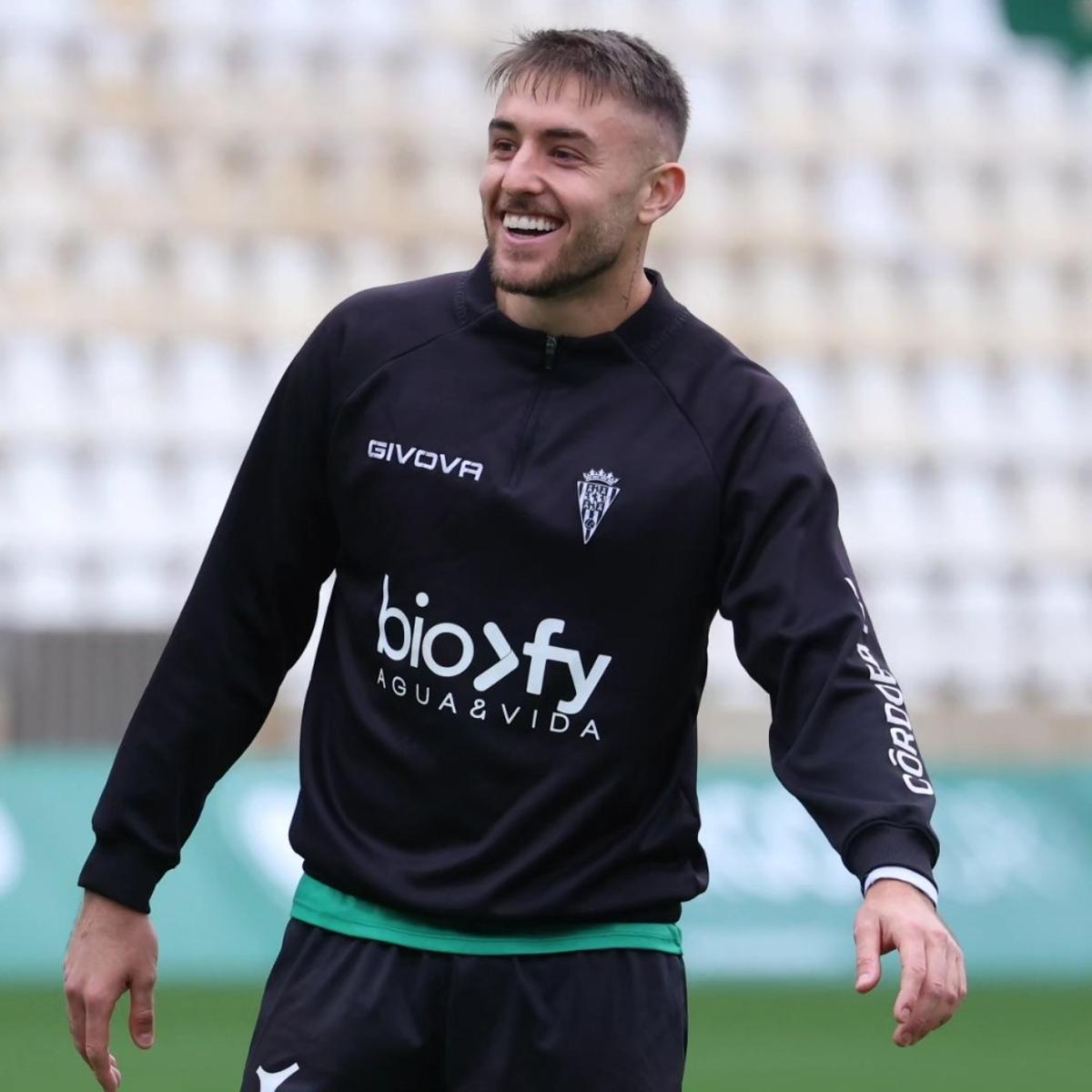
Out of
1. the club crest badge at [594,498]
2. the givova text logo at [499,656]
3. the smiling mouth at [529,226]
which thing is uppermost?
the smiling mouth at [529,226]

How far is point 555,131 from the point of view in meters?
3.60

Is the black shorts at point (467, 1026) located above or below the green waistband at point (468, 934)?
below

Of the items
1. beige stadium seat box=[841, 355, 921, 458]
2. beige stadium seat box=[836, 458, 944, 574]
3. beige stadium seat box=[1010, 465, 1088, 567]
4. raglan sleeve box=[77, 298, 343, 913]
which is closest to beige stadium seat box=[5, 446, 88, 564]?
beige stadium seat box=[836, 458, 944, 574]

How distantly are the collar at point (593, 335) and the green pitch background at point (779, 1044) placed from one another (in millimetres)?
5244

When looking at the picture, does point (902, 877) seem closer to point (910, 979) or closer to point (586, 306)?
point (910, 979)

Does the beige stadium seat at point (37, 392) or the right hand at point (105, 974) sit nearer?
the right hand at point (105, 974)

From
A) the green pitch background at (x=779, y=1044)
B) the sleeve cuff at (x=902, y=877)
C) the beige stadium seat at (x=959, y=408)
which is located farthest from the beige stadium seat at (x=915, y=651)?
the sleeve cuff at (x=902, y=877)

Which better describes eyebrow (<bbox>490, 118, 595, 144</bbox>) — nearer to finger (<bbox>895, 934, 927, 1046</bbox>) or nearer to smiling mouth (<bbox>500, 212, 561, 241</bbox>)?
smiling mouth (<bbox>500, 212, 561, 241</bbox>)

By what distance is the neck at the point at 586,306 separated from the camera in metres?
3.67

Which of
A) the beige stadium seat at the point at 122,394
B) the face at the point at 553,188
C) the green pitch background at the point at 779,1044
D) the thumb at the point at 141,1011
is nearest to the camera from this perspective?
the face at the point at 553,188

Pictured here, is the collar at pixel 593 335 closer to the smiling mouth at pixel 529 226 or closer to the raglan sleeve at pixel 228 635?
the smiling mouth at pixel 529 226

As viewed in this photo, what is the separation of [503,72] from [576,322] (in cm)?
42

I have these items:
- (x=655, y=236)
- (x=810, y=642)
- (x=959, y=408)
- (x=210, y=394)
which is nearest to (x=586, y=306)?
(x=810, y=642)

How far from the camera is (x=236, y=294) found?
22.2 metres
